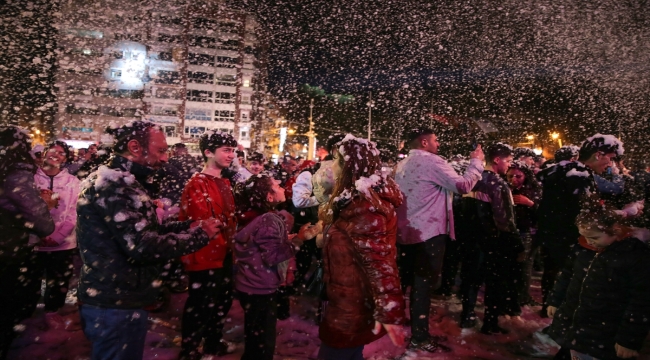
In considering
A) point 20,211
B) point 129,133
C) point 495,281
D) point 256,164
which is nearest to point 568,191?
point 495,281

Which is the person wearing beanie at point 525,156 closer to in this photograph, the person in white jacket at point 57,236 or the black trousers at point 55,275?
the person in white jacket at point 57,236

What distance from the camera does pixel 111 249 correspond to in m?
2.13

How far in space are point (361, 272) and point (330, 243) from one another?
0.79ft

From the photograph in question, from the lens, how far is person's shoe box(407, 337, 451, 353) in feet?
12.3

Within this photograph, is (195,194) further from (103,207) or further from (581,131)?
(581,131)

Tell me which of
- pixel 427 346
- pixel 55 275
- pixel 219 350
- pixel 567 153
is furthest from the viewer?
pixel 567 153

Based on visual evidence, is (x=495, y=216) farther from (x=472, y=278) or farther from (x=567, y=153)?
(x=567, y=153)

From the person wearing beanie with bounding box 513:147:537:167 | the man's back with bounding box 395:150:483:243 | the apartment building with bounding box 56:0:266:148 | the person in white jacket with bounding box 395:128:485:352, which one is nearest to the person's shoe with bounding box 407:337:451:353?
the person in white jacket with bounding box 395:128:485:352

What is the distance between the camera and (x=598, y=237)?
2.55m

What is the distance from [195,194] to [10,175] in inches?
60.2

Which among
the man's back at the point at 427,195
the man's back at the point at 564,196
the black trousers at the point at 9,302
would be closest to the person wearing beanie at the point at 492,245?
the man's back at the point at 564,196

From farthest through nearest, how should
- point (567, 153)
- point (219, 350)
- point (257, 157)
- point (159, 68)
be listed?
point (159, 68) → point (257, 157) → point (567, 153) → point (219, 350)

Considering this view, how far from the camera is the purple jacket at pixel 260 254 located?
120 inches

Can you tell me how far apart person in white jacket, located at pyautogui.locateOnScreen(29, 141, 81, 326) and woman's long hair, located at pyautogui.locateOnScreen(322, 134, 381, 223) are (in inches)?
160
